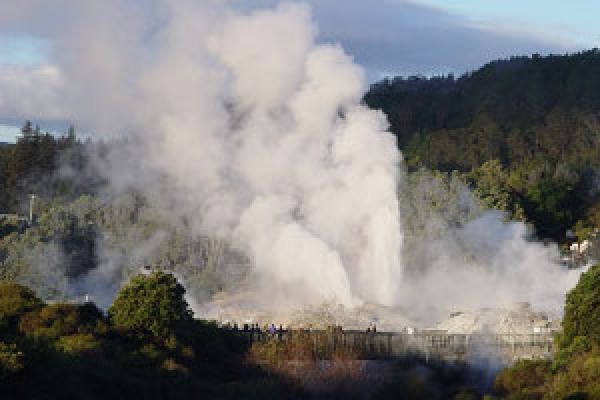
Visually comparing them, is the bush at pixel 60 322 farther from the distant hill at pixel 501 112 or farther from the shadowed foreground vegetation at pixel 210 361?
the distant hill at pixel 501 112

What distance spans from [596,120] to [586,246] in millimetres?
37085

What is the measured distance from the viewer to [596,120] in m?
110

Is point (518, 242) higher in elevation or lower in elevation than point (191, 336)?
higher

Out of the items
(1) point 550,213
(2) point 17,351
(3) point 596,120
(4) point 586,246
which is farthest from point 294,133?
(3) point 596,120

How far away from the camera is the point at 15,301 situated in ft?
110

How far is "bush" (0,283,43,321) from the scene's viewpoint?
A: 32.9 m

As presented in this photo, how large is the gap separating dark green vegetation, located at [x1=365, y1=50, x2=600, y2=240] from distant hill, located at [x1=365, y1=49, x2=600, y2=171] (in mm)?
84

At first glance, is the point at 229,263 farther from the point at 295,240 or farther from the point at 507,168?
the point at 507,168

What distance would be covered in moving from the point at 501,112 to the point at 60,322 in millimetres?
86462

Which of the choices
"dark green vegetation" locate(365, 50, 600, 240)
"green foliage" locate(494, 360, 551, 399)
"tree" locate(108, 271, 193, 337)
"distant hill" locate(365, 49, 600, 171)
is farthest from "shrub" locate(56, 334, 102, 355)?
"distant hill" locate(365, 49, 600, 171)

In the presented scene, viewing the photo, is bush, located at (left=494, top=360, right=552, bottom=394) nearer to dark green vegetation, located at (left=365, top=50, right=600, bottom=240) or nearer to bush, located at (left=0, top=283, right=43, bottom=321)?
bush, located at (left=0, top=283, right=43, bottom=321)

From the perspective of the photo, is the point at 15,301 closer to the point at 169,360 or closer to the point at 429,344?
the point at 169,360

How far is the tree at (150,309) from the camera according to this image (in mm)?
34750

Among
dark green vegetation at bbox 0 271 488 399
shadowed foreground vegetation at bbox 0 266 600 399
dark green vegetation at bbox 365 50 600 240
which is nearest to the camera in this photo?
dark green vegetation at bbox 0 271 488 399
